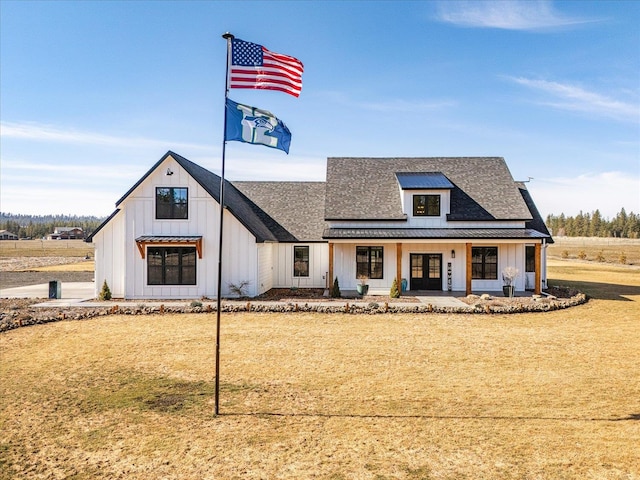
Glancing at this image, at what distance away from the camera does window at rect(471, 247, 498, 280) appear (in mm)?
25031

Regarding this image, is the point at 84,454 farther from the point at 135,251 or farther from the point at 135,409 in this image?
the point at 135,251

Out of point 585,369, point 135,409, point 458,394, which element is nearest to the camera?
point 135,409

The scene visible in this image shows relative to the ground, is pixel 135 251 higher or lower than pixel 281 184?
lower

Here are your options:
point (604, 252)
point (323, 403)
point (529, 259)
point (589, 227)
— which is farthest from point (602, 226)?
point (323, 403)

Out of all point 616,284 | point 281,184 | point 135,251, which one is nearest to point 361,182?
point 281,184

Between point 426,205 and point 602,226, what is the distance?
155685 mm

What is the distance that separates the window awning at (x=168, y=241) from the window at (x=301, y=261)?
21.9ft

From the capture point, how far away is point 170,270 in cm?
2239

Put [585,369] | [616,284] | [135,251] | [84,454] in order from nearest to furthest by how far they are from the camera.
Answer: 1. [84,454]
2. [585,369]
3. [135,251]
4. [616,284]

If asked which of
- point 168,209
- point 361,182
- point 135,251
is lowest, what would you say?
point 135,251

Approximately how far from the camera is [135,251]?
73.3 ft

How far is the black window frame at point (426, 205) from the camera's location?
83.4 ft

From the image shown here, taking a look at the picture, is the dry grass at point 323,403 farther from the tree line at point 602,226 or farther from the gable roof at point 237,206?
the tree line at point 602,226

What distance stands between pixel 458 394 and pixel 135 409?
638cm
